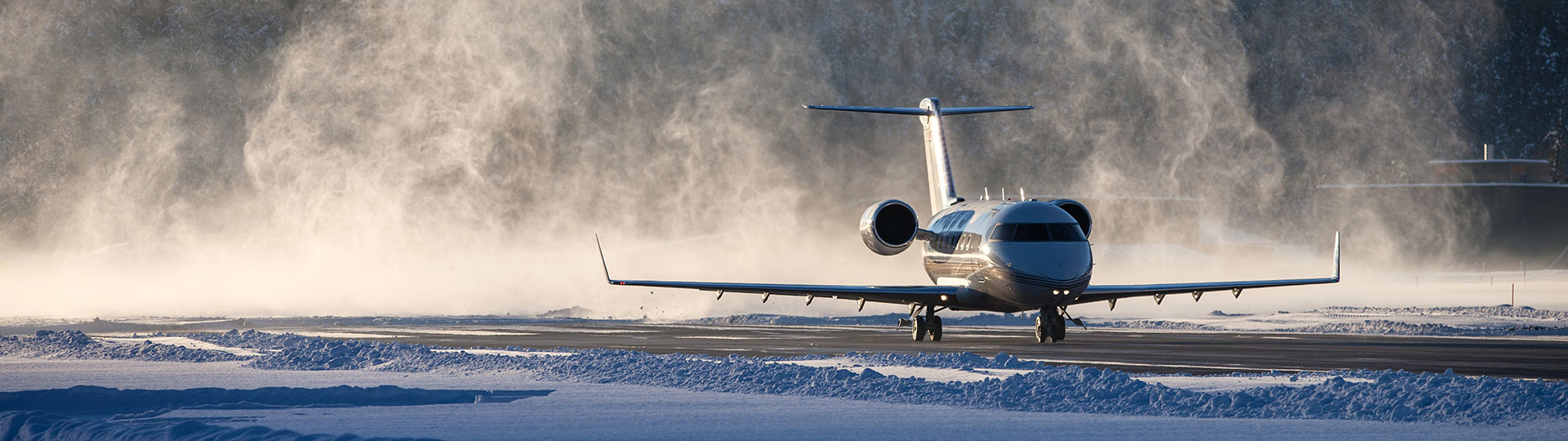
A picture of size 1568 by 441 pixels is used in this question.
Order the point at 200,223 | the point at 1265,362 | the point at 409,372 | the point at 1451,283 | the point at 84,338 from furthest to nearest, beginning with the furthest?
the point at 200,223 → the point at 1451,283 → the point at 84,338 → the point at 1265,362 → the point at 409,372

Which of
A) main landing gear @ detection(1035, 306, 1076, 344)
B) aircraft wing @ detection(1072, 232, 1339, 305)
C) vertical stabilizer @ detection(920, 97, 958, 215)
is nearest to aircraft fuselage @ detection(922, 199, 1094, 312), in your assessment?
main landing gear @ detection(1035, 306, 1076, 344)

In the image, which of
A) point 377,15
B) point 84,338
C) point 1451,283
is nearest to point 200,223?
point 377,15

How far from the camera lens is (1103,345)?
29094 millimetres

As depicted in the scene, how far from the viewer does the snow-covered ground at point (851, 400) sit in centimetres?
1366

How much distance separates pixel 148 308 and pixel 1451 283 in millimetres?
71781

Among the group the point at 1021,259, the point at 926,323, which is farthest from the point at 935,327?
the point at 1021,259

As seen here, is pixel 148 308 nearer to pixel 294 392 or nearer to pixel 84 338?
pixel 84 338

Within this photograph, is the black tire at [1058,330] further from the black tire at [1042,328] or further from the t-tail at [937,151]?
the t-tail at [937,151]

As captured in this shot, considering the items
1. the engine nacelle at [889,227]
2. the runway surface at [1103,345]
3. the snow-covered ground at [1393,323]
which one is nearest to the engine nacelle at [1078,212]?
the runway surface at [1103,345]

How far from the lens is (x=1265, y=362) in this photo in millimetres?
22859

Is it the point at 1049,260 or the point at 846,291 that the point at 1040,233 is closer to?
the point at 1049,260

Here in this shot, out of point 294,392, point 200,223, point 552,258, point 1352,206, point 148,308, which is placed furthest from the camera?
point 200,223

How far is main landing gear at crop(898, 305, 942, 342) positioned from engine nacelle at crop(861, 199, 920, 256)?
2062mm

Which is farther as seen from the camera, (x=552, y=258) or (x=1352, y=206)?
(x=1352, y=206)
